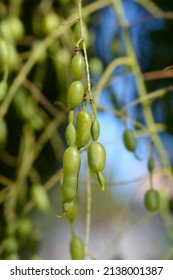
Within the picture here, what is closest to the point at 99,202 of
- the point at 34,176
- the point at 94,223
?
the point at 94,223

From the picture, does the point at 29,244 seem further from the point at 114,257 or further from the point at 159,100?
the point at 159,100

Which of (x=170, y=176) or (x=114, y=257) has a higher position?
(x=170, y=176)

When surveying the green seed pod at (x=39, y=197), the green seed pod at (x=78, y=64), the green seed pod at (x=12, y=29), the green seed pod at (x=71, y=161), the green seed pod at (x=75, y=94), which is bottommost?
the green seed pod at (x=39, y=197)

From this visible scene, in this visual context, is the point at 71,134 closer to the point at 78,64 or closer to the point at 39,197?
the point at 78,64

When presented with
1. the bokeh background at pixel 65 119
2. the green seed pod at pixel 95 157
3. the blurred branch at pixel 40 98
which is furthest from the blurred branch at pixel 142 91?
the green seed pod at pixel 95 157

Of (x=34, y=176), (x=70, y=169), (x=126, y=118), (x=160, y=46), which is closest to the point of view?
(x=70, y=169)

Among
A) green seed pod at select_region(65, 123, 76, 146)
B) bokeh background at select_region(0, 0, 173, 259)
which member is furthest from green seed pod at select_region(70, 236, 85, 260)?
green seed pod at select_region(65, 123, 76, 146)

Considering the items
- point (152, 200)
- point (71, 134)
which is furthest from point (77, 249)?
point (71, 134)

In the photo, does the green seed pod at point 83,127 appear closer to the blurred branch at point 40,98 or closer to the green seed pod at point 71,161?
the green seed pod at point 71,161
